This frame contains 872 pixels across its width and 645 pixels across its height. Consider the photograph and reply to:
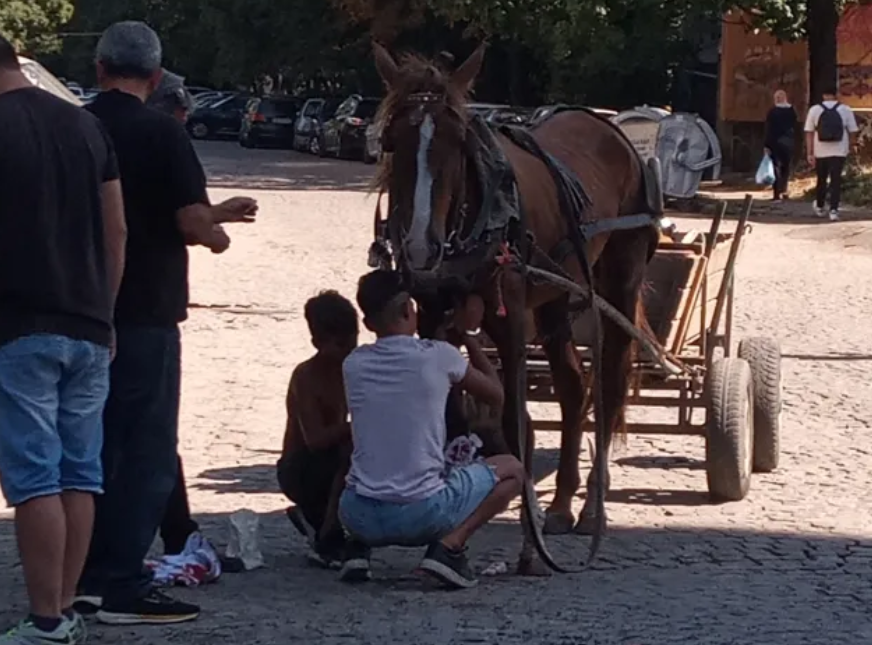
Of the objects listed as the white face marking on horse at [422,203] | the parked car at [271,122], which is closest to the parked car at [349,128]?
the parked car at [271,122]

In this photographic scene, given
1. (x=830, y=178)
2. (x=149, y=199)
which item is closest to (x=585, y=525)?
(x=149, y=199)

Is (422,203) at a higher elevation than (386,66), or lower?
lower

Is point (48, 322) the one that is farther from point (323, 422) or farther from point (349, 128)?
point (349, 128)

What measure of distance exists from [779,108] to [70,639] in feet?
88.0

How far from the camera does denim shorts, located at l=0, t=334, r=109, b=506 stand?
19.4 feet

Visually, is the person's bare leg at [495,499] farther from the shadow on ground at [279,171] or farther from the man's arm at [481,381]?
the shadow on ground at [279,171]

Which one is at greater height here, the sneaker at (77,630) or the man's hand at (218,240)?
the man's hand at (218,240)

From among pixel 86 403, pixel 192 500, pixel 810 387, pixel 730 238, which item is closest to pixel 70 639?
pixel 86 403

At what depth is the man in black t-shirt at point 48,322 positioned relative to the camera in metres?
5.91

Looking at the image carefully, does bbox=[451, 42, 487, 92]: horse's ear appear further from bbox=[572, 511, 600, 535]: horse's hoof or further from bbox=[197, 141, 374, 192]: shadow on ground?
bbox=[197, 141, 374, 192]: shadow on ground

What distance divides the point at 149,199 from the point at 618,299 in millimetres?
3388

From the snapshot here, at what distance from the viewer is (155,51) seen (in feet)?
21.9

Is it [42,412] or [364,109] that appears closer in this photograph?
[42,412]

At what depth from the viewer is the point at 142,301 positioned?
21.7 ft
